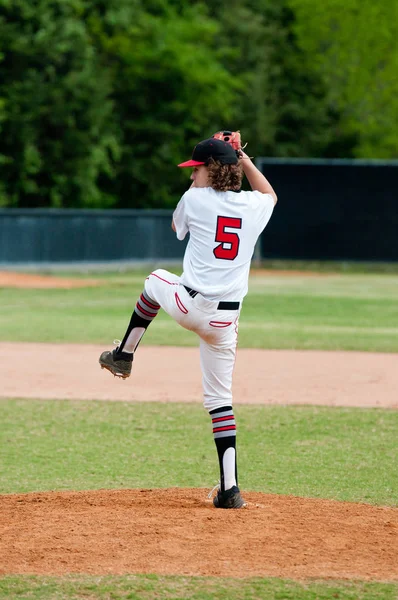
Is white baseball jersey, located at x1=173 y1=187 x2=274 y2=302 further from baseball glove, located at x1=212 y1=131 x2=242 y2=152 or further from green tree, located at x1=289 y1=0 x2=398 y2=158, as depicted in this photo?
green tree, located at x1=289 y1=0 x2=398 y2=158

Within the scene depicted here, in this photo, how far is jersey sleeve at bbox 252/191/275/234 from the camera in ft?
17.7

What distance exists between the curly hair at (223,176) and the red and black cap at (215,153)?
22 millimetres

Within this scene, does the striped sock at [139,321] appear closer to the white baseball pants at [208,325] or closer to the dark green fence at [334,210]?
the white baseball pants at [208,325]

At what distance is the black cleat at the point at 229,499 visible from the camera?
5508 mm

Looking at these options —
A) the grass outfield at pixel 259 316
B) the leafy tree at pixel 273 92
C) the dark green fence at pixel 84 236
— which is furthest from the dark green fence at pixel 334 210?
the leafy tree at pixel 273 92

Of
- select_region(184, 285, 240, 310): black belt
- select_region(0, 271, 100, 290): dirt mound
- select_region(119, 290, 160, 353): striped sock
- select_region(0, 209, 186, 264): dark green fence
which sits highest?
select_region(184, 285, 240, 310): black belt

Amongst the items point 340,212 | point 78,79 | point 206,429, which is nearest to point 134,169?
point 78,79

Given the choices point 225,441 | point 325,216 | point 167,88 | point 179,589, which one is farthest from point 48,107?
point 179,589

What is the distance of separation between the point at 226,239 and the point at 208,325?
444 mm

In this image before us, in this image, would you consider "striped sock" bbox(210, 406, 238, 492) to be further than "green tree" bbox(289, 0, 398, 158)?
No

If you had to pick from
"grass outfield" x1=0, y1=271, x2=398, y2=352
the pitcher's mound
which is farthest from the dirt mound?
the pitcher's mound

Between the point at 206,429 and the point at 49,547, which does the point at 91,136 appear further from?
the point at 49,547

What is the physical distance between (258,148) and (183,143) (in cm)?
629

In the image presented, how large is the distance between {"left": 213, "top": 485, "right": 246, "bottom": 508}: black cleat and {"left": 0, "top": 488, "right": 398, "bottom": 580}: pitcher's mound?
0.07 metres
